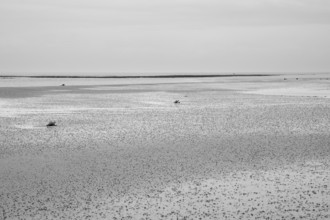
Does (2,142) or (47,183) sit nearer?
(47,183)

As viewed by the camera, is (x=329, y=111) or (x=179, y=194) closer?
(x=179, y=194)

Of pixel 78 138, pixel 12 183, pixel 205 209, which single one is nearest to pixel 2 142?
pixel 78 138

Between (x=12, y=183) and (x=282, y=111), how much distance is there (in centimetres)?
2429

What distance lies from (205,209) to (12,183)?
19.6 feet

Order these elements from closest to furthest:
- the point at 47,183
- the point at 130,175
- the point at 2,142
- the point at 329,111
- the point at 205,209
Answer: the point at 205,209 < the point at 47,183 < the point at 130,175 < the point at 2,142 < the point at 329,111

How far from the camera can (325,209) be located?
10031 millimetres

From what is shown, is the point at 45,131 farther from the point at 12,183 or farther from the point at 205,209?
the point at 205,209

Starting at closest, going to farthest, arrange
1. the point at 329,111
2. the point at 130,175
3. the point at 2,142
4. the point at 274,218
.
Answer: the point at 274,218 → the point at 130,175 → the point at 2,142 → the point at 329,111

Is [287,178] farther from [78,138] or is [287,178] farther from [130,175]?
[78,138]

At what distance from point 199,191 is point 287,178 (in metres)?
3.05

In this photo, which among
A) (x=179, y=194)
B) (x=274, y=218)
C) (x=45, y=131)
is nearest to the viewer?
(x=274, y=218)

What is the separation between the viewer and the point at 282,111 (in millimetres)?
32594

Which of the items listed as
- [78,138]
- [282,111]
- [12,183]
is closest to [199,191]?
[12,183]

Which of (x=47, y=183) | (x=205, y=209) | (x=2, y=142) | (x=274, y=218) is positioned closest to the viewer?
(x=274, y=218)
